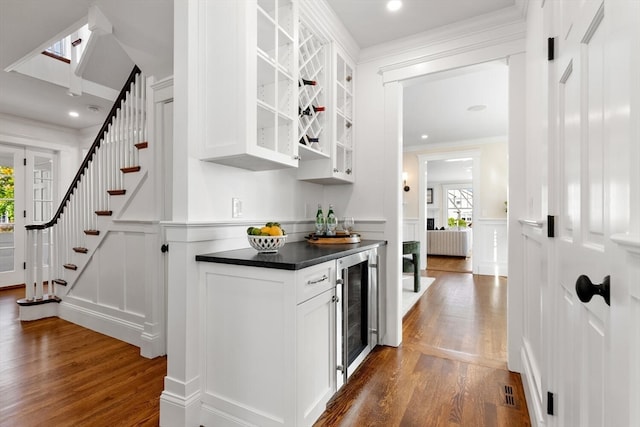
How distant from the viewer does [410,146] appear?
652 centimetres

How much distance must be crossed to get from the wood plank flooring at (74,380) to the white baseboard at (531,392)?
1.92 m

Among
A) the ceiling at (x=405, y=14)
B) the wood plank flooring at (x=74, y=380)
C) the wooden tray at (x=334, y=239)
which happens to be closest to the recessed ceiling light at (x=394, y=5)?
the ceiling at (x=405, y=14)

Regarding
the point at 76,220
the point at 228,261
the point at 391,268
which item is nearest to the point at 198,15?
the point at 228,261

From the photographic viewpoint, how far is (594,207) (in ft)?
2.76

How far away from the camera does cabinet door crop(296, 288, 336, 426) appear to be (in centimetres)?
144

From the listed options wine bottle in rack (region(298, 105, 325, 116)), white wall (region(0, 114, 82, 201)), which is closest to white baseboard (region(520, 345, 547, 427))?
wine bottle in rack (region(298, 105, 325, 116))

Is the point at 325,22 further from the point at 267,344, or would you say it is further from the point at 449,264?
the point at 449,264

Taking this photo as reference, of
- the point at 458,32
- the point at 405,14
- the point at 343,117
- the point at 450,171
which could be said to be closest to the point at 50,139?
the point at 343,117

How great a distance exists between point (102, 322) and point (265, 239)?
229 centimetres

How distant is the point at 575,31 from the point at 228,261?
5.36 feet

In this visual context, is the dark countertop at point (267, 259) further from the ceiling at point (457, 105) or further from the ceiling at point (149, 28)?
the ceiling at point (457, 105)

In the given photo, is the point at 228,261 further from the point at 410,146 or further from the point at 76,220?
the point at 410,146

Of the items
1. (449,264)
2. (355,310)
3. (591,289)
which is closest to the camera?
(591,289)

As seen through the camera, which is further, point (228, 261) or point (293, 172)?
point (293, 172)
